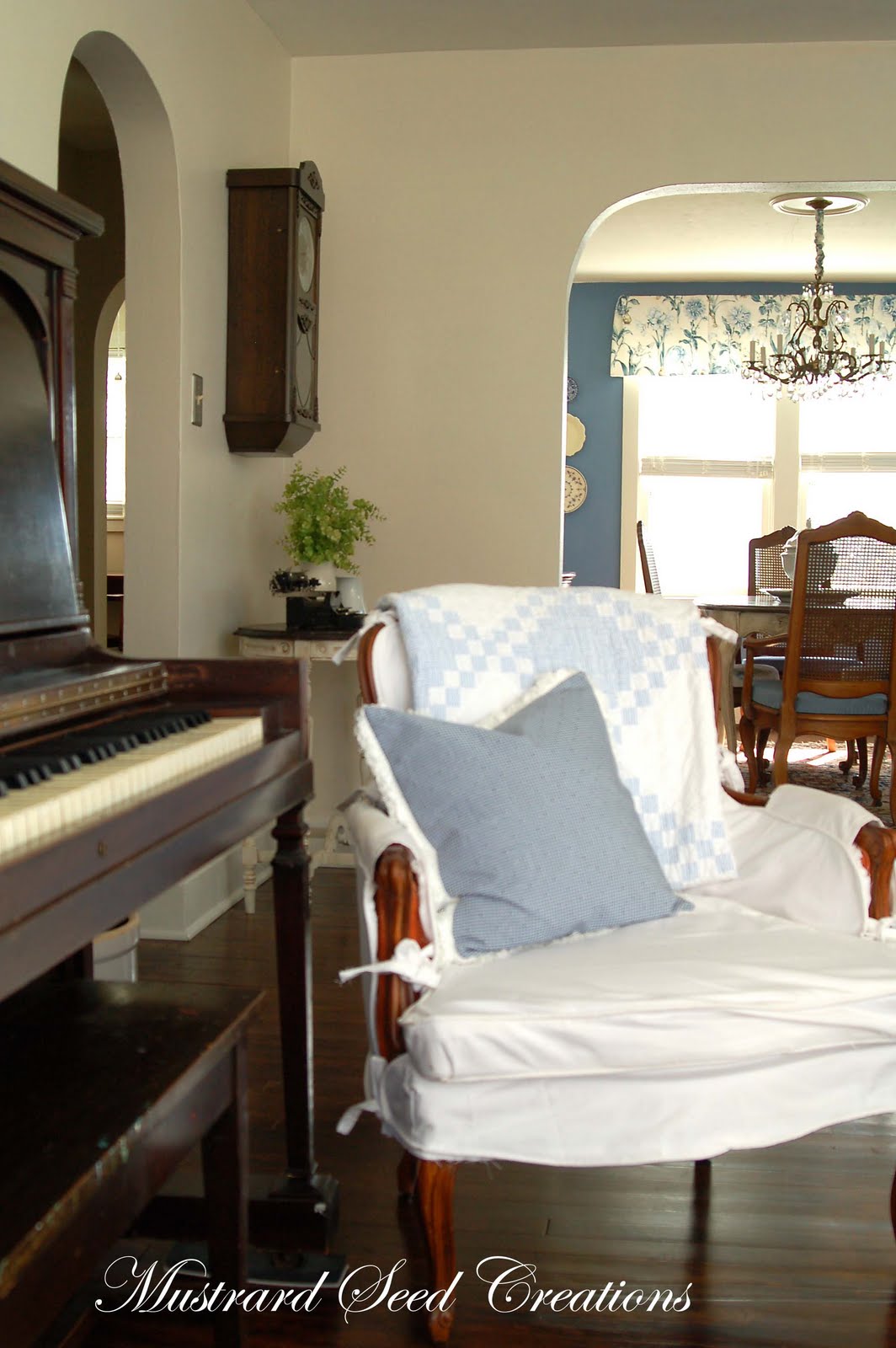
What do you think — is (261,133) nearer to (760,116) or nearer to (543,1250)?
(760,116)

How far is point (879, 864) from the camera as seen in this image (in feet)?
6.36

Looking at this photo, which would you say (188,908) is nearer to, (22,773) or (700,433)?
(22,773)

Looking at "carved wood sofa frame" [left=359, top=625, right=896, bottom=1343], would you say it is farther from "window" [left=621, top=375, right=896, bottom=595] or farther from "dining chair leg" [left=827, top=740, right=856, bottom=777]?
"window" [left=621, top=375, right=896, bottom=595]

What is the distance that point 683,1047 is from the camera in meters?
1.65

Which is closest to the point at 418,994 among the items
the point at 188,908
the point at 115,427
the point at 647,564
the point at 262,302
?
the point at 188,908

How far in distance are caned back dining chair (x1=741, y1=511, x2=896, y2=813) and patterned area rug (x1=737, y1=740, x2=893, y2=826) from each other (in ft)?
1.47

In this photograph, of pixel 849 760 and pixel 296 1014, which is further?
pixel 849 760

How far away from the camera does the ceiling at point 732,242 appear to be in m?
6.39

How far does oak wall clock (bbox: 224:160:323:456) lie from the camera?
3705 millimetres

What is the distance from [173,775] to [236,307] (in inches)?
104

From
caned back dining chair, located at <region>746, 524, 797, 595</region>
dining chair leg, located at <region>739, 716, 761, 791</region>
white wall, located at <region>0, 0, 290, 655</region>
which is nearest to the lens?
white wall, located at <region>0, 0, 290, 655</region>

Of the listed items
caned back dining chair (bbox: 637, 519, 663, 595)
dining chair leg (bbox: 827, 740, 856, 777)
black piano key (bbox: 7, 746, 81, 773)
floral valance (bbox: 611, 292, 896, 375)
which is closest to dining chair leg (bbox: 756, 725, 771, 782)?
dining chair leg (bbox: 827, 740, 856, 777)

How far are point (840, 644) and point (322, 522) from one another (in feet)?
7.23

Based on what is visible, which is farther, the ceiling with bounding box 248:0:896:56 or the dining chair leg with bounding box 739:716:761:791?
the dining chair leg with bounding box 739:716:761:791
